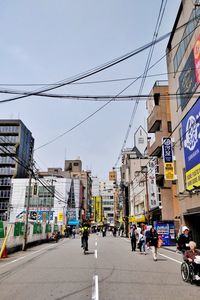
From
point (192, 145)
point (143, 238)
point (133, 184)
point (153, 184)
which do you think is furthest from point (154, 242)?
point (133, 184)

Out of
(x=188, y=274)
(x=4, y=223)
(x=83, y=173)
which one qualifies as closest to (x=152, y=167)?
(x=4, y=223)

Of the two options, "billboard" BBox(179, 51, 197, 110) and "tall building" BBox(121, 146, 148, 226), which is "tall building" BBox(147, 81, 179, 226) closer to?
"billboard" BBox(179, 51, 197, 110)

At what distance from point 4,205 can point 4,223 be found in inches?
2321

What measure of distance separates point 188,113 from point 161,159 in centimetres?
991

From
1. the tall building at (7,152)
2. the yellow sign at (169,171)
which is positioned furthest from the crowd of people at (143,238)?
the tall building at (7,152)

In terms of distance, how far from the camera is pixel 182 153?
21.7 meters

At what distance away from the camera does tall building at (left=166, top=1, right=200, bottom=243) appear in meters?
18.3

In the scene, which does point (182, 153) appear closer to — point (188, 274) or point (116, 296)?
point (188, 274)

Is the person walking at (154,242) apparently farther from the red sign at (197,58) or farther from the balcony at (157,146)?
the balcony at (157,146)

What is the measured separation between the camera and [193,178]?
18688 mm

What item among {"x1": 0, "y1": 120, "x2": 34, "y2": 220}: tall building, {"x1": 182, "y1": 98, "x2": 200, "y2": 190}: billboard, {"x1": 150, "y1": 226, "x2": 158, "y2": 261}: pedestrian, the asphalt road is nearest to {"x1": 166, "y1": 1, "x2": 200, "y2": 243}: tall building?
{"x1": 182, "y1": 98, "x2": 200, "y2": 190}: billboard

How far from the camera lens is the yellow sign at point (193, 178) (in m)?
17.8

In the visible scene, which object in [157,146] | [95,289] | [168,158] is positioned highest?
[157,146]

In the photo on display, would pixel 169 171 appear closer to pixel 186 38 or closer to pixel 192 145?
pixel 192 145
